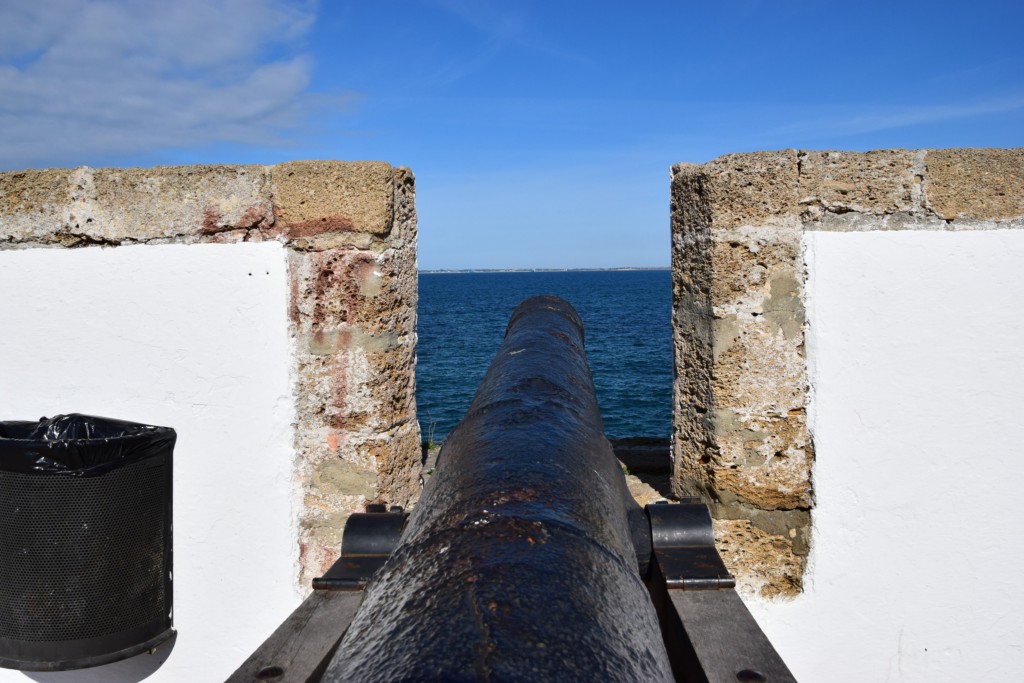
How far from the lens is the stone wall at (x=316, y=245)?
3.16 meters

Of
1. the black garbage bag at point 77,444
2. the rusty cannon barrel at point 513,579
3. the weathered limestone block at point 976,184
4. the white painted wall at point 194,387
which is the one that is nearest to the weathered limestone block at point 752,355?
the weathered limestone block at point 976,184

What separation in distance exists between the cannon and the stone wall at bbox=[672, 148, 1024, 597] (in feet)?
2.79

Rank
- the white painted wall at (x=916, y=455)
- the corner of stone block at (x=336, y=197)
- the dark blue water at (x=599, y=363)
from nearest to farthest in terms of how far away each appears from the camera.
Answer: the white painted wall at (x=916, y=455)
the corner of stone block at (x=336, y=197)
the dark blue water at (x=599, y=363)

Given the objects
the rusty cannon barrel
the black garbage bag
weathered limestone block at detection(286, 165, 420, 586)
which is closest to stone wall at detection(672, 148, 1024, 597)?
weathered limestone block at detection(286, 165, 420, 586)

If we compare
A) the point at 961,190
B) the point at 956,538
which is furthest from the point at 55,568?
the point at 961,190

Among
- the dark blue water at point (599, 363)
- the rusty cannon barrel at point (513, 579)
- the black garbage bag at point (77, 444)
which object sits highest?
the rusty cannon barrel at point (513, 579)

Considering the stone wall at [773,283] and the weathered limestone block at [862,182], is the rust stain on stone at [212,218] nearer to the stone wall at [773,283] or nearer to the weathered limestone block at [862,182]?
the stone wall at [773,283]

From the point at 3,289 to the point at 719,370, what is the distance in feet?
9.71

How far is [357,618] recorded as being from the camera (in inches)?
45.6

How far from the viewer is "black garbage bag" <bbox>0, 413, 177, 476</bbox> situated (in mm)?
2834

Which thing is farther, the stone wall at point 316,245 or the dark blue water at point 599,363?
the dark blue water at point 599,363

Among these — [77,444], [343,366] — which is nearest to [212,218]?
[343,366]

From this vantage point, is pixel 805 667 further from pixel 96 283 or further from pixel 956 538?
pixel 96 283

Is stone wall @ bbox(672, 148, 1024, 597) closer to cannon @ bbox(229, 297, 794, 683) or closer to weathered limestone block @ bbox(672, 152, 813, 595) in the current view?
weathered limestone block @ bbox(672, 152, 813, 595)
